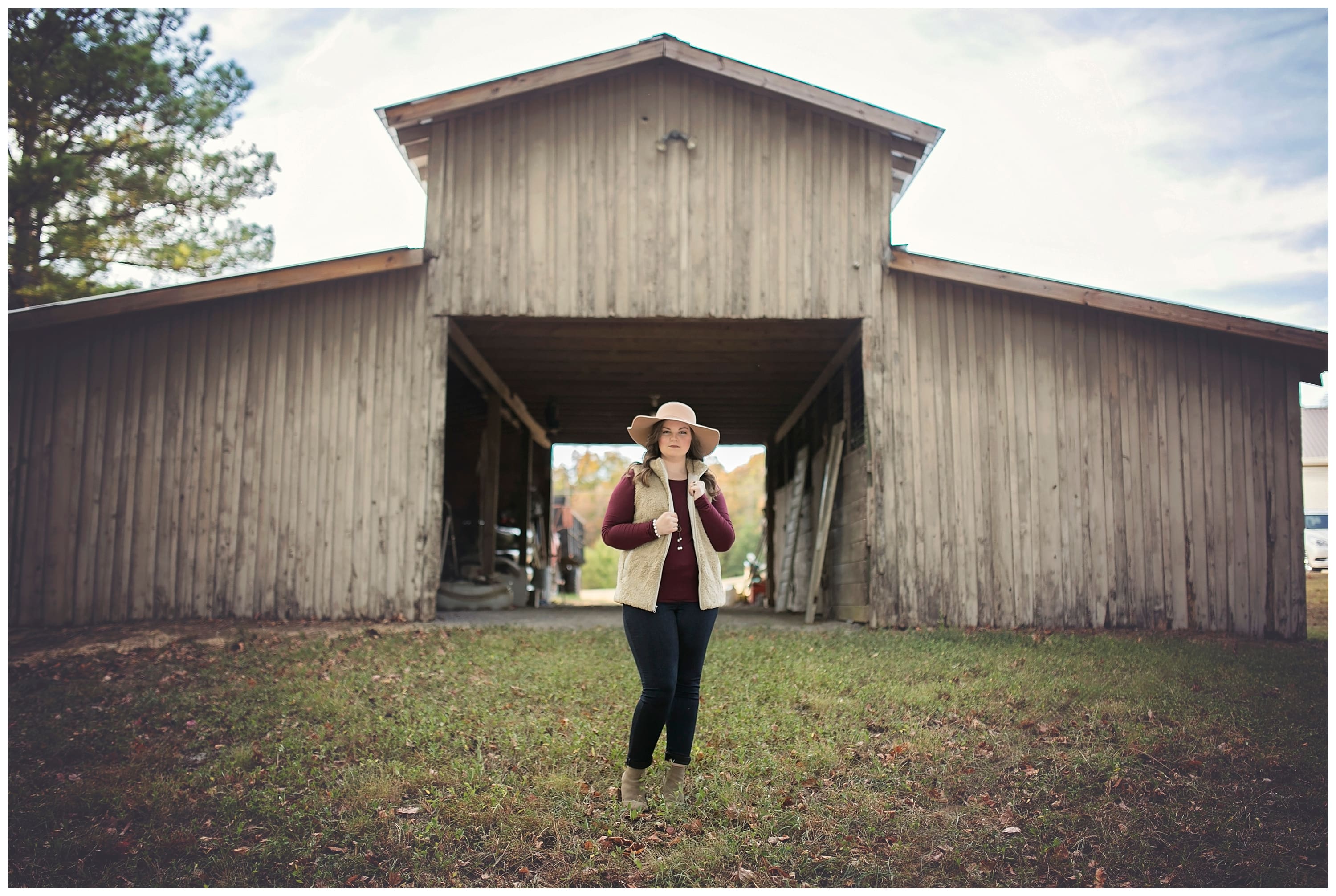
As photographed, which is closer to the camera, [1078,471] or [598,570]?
[1078,471]

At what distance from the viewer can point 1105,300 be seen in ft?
29.6

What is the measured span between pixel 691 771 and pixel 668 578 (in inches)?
52.5

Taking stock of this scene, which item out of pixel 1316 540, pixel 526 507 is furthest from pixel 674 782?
pixel 1316 540

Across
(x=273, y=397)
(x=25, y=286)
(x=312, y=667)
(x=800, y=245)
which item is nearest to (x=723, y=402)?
(x=800, y=245)

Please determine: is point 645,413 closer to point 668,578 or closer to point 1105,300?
point 1105,300

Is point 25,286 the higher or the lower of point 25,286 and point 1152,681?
the higher

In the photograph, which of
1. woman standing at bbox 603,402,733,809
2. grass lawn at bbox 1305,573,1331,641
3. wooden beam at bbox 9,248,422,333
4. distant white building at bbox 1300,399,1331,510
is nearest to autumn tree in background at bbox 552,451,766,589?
distant white building at bbox 1300,399,1331,510

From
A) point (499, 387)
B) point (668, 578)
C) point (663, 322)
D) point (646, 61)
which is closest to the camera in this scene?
point (668, 578)

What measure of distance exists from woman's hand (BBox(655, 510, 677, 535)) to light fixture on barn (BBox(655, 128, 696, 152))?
21.6ft

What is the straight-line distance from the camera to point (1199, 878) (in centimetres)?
390

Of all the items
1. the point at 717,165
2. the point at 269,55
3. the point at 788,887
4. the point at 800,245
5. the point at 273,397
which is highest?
the point at 269,55

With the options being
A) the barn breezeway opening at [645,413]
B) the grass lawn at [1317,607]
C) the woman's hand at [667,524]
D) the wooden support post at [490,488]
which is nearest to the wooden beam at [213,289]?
the barn breezeway opening at [645,413]

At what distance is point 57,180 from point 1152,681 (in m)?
14.1

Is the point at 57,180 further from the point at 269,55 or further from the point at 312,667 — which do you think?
the point at 312,667
